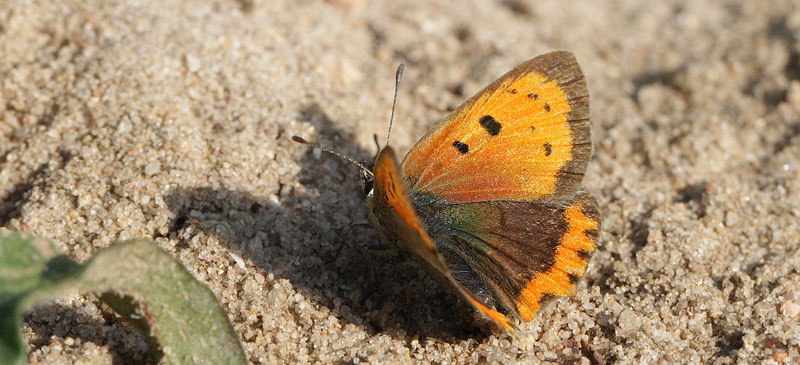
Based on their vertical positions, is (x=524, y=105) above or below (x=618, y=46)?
below

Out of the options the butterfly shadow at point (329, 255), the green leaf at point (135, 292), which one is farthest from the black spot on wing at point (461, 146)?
the green leaf at point (135, 292)

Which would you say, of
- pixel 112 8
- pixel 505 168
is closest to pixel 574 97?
pixel 505 168

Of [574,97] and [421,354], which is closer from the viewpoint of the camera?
[421,354]

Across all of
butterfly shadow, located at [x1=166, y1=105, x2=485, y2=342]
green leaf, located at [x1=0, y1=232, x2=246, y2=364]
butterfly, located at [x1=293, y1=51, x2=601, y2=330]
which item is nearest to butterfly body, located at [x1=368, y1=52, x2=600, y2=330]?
butterfly, located at [x1=293, y1=51, x2=601, y2=330]

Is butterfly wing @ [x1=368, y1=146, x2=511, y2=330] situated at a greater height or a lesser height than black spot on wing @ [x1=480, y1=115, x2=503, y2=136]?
lesser

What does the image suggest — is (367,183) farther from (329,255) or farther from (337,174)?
(337,174)

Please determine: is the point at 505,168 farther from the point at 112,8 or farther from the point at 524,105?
the point at 112,8

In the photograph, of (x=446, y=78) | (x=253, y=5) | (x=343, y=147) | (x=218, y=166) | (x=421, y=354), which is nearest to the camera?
(x=421, y=354)

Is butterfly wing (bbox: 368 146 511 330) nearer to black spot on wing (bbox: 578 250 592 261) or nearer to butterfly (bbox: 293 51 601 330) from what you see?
butterfly (bbox: 293 51 601 330)
